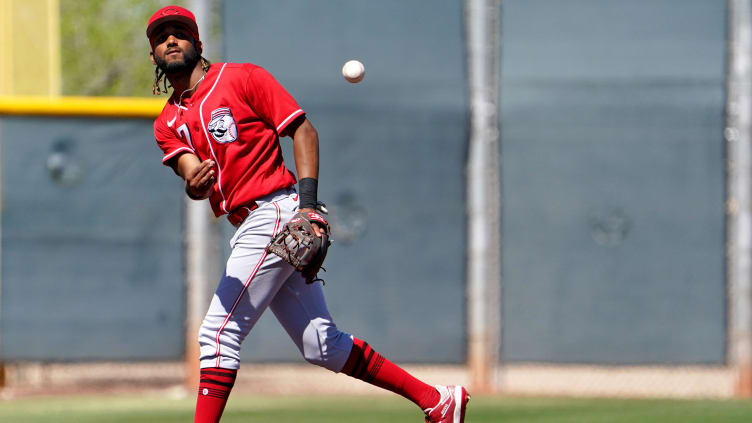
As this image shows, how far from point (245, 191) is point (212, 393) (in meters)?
0.83

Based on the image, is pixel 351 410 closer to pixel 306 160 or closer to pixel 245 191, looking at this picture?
pixel 245 191

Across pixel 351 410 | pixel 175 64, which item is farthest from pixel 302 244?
Answer: pixel 351 410

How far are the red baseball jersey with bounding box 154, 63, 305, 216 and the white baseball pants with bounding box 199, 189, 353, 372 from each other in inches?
4.1

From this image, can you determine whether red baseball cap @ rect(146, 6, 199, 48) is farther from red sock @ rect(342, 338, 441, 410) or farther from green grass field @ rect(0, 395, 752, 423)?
green grass field @ rect(0, 395, 752, 423)

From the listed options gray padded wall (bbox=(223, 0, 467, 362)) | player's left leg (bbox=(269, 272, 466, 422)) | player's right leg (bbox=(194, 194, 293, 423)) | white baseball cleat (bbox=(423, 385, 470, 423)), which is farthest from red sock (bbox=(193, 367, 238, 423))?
gray padded wall (bbox=(223, 0, 467, 362))

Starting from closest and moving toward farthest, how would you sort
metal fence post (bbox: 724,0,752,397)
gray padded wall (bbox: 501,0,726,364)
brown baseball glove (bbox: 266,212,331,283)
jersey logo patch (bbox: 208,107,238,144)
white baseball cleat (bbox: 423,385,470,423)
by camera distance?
brown baseball glove (bbox: 266,212,331,283) → jersey logo patch (bbox: 208,107,238,144) → white baseball cleat (bbox: 423,385,470,423) → metal fence post (bbox: 724,0,752,397) → gray padded wall (bbox: 501,0,726,364)

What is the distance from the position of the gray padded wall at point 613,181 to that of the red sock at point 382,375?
427 cm

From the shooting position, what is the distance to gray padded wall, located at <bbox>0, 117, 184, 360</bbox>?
9.24m

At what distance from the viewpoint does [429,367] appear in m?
9.25

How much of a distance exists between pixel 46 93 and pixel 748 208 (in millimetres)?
5677

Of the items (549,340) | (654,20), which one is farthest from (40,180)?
(654,20)

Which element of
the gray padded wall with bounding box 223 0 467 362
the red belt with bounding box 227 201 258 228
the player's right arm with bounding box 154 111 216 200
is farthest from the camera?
the gray padded wall with bounding box 223 0 467 362

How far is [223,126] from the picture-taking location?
469 cm

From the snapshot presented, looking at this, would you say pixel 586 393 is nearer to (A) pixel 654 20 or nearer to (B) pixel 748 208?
(B) pixel 748 208
